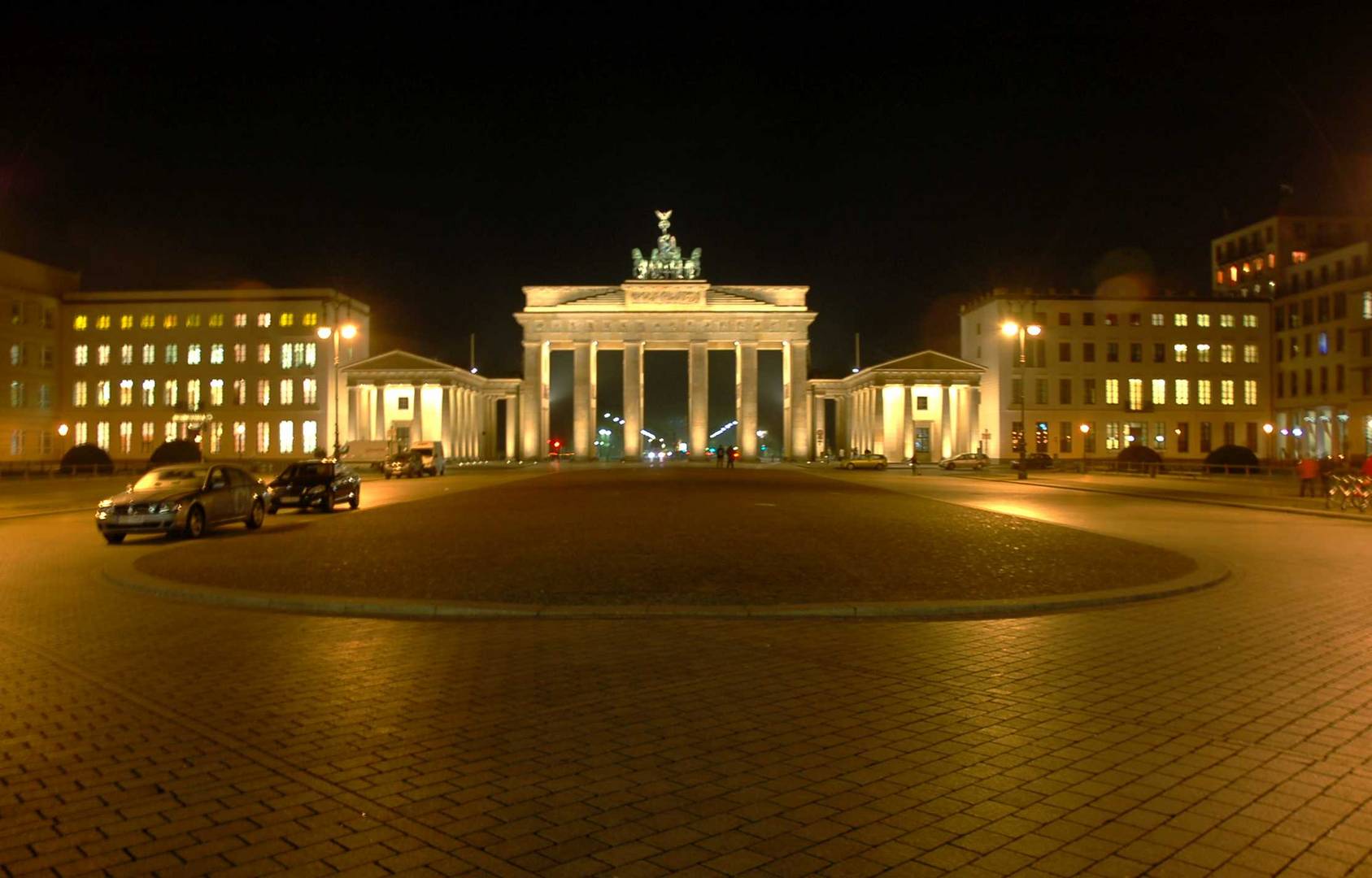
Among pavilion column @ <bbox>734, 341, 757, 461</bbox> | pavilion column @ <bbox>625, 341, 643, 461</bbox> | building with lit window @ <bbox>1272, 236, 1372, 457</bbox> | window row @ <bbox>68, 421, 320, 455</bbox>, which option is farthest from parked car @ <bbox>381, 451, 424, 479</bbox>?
building with lit window @ <bbox>1272, 236, 1372, 457</bbox>

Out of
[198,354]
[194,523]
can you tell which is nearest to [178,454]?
[198,354]

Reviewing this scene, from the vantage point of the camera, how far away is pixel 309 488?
29734 mm

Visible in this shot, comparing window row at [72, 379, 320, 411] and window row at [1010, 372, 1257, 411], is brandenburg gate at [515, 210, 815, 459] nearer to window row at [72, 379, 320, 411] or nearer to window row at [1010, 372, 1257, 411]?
window row at [72, 379, 320, 411]

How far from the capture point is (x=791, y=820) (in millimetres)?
5402

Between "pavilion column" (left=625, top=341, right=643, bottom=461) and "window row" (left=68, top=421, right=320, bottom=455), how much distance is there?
94.5 ft

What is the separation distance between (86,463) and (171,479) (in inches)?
1995

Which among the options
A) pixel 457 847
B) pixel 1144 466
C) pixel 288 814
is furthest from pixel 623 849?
pixel 1144 466

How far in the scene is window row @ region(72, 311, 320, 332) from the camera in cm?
9406

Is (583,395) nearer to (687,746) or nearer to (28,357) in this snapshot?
(28,357)

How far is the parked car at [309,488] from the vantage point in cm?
2969

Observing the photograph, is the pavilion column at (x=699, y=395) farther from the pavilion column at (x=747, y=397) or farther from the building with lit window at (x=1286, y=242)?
the building with lit window at (x=1286, y=242)

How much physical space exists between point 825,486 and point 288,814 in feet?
126

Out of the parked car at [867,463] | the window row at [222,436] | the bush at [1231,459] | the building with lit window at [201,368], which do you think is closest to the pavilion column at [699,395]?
the parked car at [867,463]

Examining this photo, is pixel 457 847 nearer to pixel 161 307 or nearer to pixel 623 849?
pixel 623 849
